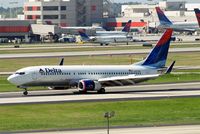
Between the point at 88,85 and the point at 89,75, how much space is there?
83.6 inches

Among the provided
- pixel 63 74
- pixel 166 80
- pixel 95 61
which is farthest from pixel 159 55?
pixel 95 61

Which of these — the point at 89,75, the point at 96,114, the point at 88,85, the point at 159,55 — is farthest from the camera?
the point at 159,55

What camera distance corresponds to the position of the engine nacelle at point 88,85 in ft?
306

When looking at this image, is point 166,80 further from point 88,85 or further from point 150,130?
point 150,130

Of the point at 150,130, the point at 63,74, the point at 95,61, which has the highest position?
the point at 63,74

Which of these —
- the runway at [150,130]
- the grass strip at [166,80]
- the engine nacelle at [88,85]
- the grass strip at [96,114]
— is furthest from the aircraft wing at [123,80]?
the runway at [150,130]

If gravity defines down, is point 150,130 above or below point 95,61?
above

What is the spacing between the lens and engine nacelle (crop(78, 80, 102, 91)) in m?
93.1

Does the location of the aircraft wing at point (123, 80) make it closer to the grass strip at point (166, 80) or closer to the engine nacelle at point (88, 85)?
the engine nacelle at point (88, 85)

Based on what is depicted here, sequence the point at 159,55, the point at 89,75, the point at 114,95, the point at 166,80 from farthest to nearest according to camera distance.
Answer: the point at 166,80
the point at 159,55
the point at 89,75
the point at 114,95

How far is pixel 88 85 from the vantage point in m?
93.2

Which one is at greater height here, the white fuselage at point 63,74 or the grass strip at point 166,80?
the white fuselage at point 63,74

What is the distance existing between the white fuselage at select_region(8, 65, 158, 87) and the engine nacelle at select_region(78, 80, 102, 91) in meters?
0.80

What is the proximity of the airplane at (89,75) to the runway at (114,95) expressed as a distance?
4.03ft
